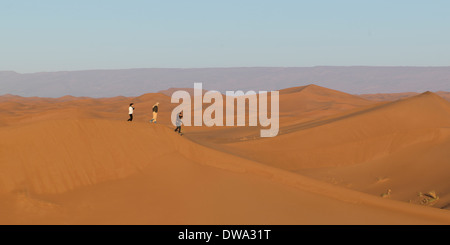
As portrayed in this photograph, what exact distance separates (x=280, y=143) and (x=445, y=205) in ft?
31.7

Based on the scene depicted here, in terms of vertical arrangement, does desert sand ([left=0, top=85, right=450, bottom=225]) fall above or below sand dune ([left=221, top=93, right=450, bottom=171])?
below

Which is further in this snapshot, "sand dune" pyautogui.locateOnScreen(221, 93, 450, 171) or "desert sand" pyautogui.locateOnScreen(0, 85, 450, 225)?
"sand dune" pyautogui.locateOnScreen(221, 93, 450, 171)

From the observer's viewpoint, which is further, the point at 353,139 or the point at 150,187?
the point at 353,139

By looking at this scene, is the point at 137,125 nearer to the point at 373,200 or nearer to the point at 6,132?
the point at 6,132

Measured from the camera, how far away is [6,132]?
31.9 ft

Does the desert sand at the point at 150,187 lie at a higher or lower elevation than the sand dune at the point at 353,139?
lower

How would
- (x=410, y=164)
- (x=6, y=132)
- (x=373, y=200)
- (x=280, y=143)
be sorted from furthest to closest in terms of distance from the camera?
(x=280, y=143), (x=410, y=164), (x=373, y=200), (x=6, y=132)

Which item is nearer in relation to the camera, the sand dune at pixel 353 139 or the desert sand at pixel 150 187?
the desert sand at pixel 150 187

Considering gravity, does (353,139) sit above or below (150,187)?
above

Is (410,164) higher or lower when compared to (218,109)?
lower
